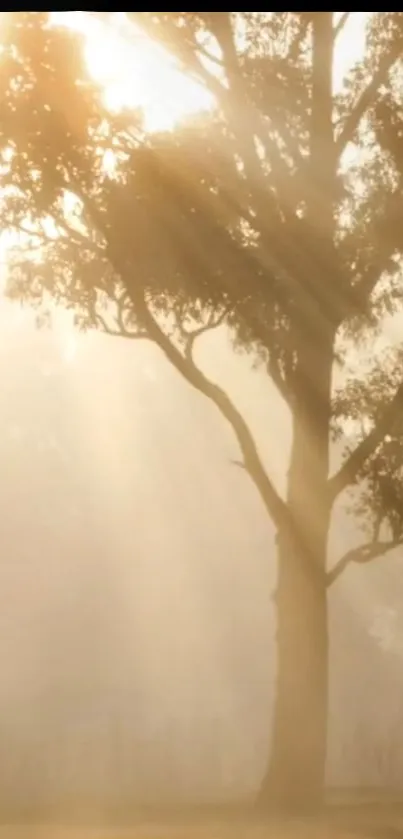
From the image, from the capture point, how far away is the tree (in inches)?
404

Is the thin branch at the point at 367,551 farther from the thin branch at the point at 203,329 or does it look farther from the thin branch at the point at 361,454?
the thin branch at the point at 203,329

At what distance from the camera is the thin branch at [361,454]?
10555mm

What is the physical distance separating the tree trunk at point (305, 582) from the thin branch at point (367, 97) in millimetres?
2250

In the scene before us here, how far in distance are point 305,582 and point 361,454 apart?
4.30ft

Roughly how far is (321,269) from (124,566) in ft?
37.0

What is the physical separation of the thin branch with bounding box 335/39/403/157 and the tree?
14 mm

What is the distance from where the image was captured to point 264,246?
34.0 feet

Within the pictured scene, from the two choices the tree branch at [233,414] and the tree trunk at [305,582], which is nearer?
the tree trunk at [305,582]

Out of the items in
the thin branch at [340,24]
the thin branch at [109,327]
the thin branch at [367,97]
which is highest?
the thin branch at [340,24]

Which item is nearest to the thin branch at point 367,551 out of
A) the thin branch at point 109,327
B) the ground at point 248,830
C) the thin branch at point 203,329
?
the thin branch at point 203,329

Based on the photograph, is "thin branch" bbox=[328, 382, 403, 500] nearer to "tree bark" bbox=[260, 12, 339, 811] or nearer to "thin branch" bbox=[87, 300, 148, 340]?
"tree bark" bbox=[260, 12, 339, 811]

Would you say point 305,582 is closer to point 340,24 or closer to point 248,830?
point 248,830

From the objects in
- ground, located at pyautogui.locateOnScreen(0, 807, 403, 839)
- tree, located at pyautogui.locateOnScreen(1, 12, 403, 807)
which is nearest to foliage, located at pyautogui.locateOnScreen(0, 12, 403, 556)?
tree, located at pyautogui.locateOnScreen(1, 12, 403, 807)

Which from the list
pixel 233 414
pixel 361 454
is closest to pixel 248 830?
pixel 361 454
